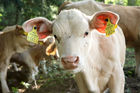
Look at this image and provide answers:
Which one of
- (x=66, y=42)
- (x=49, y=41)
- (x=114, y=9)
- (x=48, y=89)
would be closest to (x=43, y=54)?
(x=49, y=41)

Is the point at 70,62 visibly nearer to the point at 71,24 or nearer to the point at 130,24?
the point at 71,24

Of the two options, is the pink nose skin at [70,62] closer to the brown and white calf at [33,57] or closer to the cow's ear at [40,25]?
the cow's ear at [40,25]

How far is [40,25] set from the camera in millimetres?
2846

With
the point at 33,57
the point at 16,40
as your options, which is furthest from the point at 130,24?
the point at 16,40

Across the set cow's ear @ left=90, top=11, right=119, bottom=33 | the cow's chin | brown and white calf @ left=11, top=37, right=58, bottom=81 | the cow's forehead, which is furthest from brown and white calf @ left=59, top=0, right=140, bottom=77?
the cow's chin

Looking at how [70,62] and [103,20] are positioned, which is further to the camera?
[103,20]

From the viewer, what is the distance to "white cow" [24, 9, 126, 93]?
7.51 feet

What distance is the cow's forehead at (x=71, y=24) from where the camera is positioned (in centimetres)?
237

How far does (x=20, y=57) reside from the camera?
6566 millimetres

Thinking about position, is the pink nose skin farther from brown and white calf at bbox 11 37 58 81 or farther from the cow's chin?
brown and white calf at bbox 11 37 58 81

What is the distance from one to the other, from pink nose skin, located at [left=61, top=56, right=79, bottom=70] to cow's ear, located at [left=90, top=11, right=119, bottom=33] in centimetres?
64

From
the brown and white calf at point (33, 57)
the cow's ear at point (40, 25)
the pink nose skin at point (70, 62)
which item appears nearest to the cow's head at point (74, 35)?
the pink nose skin at point (70, 62)

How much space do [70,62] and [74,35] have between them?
0.35m

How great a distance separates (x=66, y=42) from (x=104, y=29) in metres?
0.69
